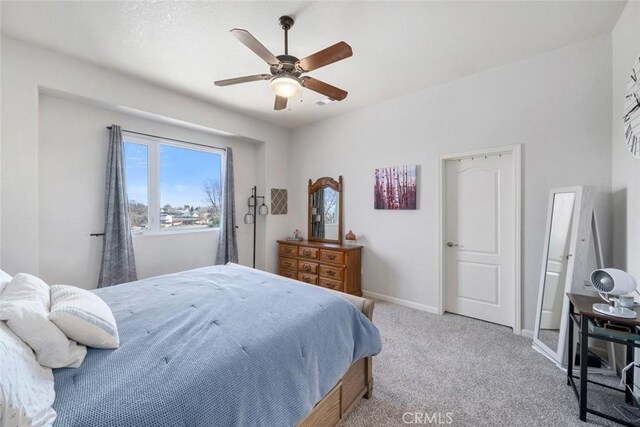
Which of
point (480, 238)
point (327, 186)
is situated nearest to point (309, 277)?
point (327, 186)

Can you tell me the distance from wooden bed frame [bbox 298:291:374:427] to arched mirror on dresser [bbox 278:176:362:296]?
1846mm

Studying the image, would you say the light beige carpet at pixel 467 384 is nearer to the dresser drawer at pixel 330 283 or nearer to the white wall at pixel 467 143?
the white wall at pixel 467 143

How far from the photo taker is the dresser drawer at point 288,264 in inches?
170

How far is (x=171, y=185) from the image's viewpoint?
3.77 meters

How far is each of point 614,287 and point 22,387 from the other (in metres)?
2.91

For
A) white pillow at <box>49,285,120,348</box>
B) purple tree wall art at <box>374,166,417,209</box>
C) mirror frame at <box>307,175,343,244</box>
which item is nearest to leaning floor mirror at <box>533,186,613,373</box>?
purple tree wall art at <box>374,166,417,209</box>

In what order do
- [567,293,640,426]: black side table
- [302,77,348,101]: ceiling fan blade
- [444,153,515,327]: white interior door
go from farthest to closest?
[444,153,515,327]: white interior door
[302,77,348,101]: ceiling fan blade
[567,293,640,426]: black side table

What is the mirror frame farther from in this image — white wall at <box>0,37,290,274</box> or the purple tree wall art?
white wall at <box>0,37,290,274</box>

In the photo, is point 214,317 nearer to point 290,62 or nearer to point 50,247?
point 290,62

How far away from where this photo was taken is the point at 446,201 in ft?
11.0

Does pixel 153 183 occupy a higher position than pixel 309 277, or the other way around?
pixel 153 183

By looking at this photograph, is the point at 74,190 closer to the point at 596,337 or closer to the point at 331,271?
the point at 331,271

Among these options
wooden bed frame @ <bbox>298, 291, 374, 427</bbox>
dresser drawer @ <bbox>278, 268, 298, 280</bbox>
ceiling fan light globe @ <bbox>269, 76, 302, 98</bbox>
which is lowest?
wooden bed frame @ <bbox>298, 291, 374, 427</bbox>

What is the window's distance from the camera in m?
3.42
